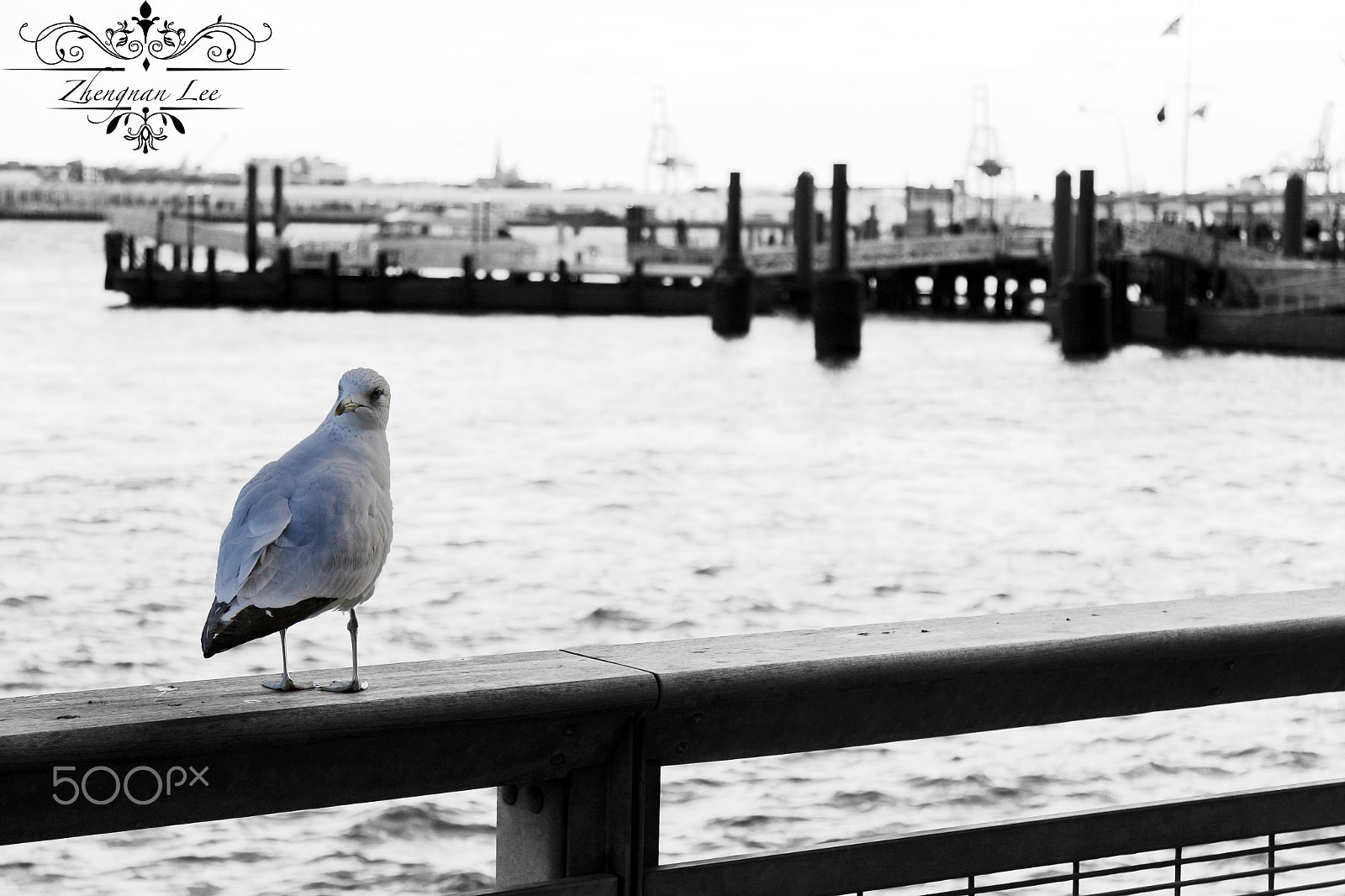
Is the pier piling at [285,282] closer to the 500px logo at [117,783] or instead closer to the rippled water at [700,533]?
the rippled water at [700,533]

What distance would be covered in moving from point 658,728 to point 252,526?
537mm

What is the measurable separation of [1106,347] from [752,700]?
45.6 m

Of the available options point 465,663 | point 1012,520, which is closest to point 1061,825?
point 465,663

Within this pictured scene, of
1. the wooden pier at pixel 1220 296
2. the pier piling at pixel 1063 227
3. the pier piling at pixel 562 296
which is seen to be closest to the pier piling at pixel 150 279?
the pier piling at pixel 562 296

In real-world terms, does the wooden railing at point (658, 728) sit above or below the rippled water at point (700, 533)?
above

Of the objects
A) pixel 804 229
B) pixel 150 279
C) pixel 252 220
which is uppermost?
pixel 252 220

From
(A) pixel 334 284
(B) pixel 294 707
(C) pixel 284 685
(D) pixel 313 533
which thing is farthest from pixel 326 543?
(A) pixel 334 284

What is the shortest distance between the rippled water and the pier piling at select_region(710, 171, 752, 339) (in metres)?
8.17

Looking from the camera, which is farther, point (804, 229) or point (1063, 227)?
point (804, 229)

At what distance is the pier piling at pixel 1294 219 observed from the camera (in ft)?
182

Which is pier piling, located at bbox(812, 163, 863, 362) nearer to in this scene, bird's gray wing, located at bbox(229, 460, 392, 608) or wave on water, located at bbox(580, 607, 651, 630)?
wave on water, located at bbox(580, 607, 651, 630)

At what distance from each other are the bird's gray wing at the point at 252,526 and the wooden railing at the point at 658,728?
0.42 ft

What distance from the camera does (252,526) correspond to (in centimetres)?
217

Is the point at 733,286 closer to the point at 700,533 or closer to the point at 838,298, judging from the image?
the point at 838,298
